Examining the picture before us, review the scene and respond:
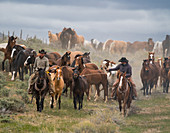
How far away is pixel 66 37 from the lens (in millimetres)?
52938

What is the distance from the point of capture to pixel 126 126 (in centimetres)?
1284

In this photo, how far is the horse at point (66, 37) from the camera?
52.8 m

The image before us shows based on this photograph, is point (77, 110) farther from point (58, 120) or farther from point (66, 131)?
point (66, 131)

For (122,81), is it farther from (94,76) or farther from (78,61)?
(94,76)

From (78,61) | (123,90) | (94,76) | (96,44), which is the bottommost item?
(123,90)

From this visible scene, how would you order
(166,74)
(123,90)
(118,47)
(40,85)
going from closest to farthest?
(40,85), (123,90), (166,74), (118,47)

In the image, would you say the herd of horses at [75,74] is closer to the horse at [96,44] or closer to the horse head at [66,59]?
the horse head at [66,59]

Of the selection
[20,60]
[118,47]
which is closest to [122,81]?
[20,60]

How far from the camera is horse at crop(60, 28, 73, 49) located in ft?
173

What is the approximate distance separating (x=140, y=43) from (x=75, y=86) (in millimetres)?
69107

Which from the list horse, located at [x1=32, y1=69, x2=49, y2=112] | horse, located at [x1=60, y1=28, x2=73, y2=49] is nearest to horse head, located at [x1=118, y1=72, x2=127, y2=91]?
horse, located at [x1=32, y1=69, x2=49, y2=112]

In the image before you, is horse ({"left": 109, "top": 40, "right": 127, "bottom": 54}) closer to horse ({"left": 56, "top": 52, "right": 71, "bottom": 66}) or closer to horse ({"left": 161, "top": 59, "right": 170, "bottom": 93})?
horse ({"left": 161, "top": 59, "right": 170, "bottom": 93})

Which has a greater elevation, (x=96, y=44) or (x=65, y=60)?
(x=96, y=44)

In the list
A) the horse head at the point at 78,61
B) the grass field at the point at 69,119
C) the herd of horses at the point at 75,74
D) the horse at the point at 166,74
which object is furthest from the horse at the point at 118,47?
the grass field at the point at 69,119
